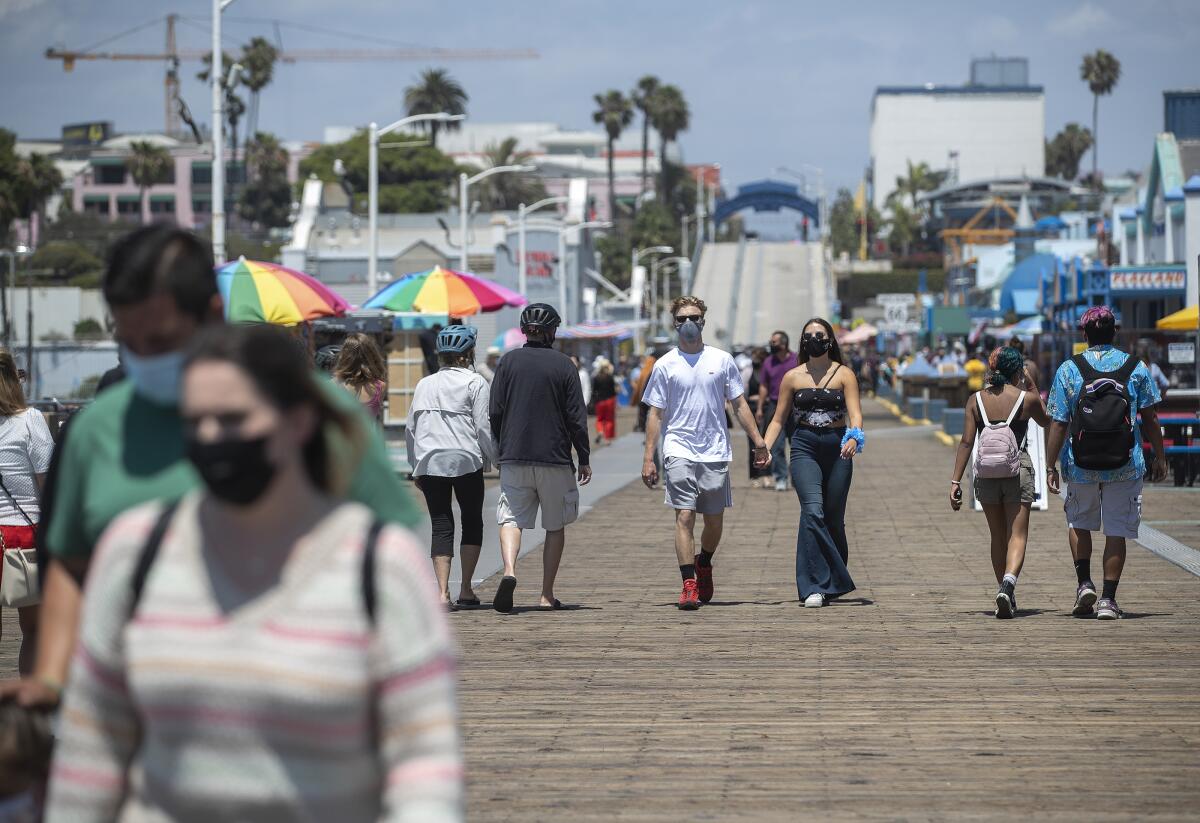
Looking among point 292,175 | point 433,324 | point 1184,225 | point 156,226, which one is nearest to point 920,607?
point 156,226

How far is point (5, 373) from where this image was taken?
8016 millimetres

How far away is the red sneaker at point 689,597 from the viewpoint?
1116cm

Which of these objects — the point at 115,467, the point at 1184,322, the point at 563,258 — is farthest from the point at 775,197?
the point at 115,467

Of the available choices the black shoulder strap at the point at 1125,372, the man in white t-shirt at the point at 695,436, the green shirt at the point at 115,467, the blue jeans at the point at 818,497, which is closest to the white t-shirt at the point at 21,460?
the man in white t-shirt at the point at 695,436

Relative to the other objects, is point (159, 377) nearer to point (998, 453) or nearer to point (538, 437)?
point (538, 437)

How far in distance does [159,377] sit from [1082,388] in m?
8.12

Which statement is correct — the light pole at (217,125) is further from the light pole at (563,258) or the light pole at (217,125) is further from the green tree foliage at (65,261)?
the green tree foliage at (65,261)

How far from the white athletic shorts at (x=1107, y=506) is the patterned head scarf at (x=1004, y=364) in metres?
0.95

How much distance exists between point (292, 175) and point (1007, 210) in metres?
67.9

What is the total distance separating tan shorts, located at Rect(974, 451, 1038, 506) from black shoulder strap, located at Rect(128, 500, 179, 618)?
28.2 feet

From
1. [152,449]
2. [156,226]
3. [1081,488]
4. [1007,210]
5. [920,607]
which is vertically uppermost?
[1007,210]

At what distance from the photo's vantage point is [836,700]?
8086 mm

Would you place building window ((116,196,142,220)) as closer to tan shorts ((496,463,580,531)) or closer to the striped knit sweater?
tan shorts ((496,463,580,531))

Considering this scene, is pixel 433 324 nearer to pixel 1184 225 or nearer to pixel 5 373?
pixel 5 373
